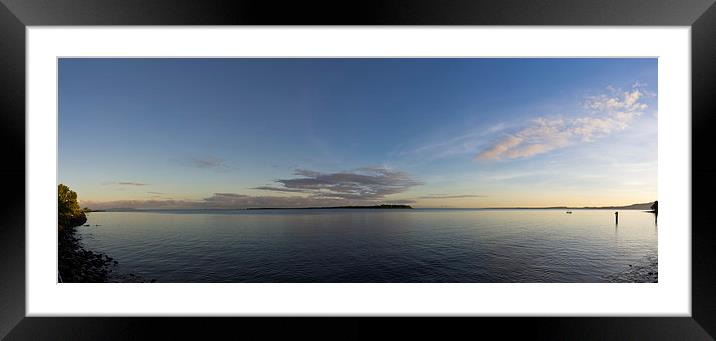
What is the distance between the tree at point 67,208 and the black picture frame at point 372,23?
1912 cm

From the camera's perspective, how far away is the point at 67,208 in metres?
15.9

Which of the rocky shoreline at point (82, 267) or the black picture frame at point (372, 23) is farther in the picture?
the rocky shoreline at point (82, 267)

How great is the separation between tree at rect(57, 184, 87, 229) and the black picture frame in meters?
19.1

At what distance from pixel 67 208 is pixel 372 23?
73.3 ft

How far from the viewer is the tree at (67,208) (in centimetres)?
1495

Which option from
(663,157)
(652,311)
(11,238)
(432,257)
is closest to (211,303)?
(11,238)

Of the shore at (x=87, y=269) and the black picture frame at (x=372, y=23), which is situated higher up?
the black picture frame at (x=372, y=23)

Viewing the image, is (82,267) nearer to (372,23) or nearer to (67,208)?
(67,208)

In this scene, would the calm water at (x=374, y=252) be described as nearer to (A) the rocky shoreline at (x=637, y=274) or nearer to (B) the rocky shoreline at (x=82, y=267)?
(A) the rocky shoreline at (x=637, y=274)

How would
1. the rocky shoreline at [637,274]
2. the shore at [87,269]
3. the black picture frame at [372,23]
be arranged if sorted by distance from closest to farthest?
the black picture frame at [372,23]
the shore at [87,269]
the rocky shoreline at [637,274]

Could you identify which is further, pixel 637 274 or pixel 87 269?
pixel 637 274

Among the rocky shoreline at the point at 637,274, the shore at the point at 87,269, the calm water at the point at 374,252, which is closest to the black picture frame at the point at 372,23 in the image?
the calm water at the point at 374,252

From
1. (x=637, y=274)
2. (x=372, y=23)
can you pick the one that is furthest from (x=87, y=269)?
(x=637, y=274)

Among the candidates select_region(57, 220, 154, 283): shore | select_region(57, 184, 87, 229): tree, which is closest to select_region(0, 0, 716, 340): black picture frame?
select_region(57, 220, 154, 283): shore
